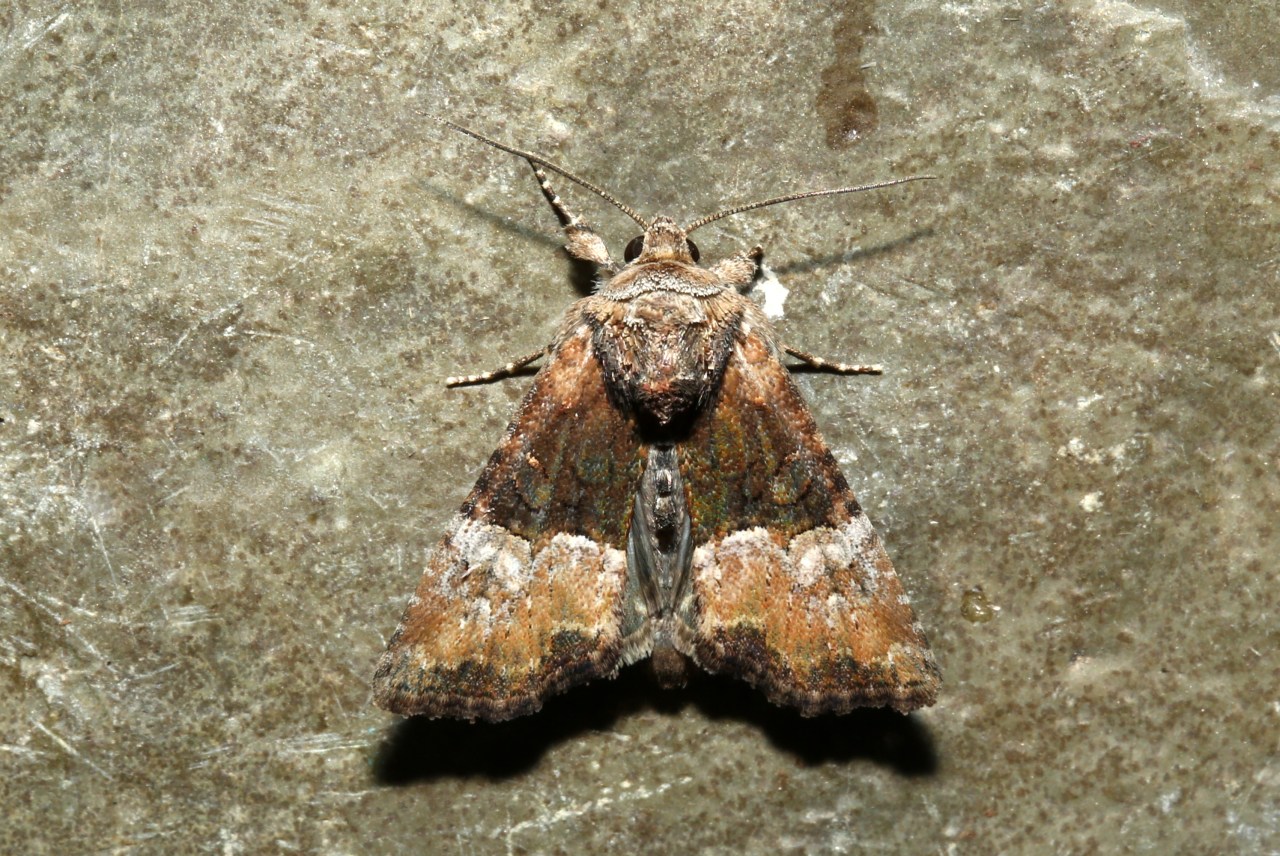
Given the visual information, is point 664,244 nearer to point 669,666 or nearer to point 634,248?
point 634,248

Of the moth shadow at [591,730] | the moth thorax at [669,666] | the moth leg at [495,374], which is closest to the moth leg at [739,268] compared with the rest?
the moth leg at [495,374]

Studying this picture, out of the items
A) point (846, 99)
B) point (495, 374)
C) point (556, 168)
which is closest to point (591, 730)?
point (495, 374)

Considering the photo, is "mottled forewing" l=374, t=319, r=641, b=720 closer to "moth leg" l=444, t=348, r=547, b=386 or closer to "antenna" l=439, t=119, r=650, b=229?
"moth leg" l=444, t=348, r=547, b=386

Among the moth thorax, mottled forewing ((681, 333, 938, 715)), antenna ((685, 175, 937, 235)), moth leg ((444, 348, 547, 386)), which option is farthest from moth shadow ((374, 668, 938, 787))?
antenna ((685, 175, 937, 235))

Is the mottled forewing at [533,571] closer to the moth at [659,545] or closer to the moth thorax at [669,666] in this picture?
the moth at [659,545]

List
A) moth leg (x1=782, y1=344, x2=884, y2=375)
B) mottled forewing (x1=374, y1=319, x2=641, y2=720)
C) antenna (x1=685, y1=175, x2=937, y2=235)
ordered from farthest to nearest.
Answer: moth leg (x1=782, y1=344, x2=884, y2=375), antenna (x1=685, y1=175, x2=937, y2=235), mottled forewing (x1=374, y1=319, x2=641, y2=720)

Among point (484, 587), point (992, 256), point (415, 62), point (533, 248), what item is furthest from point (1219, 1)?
point (484, 587)
